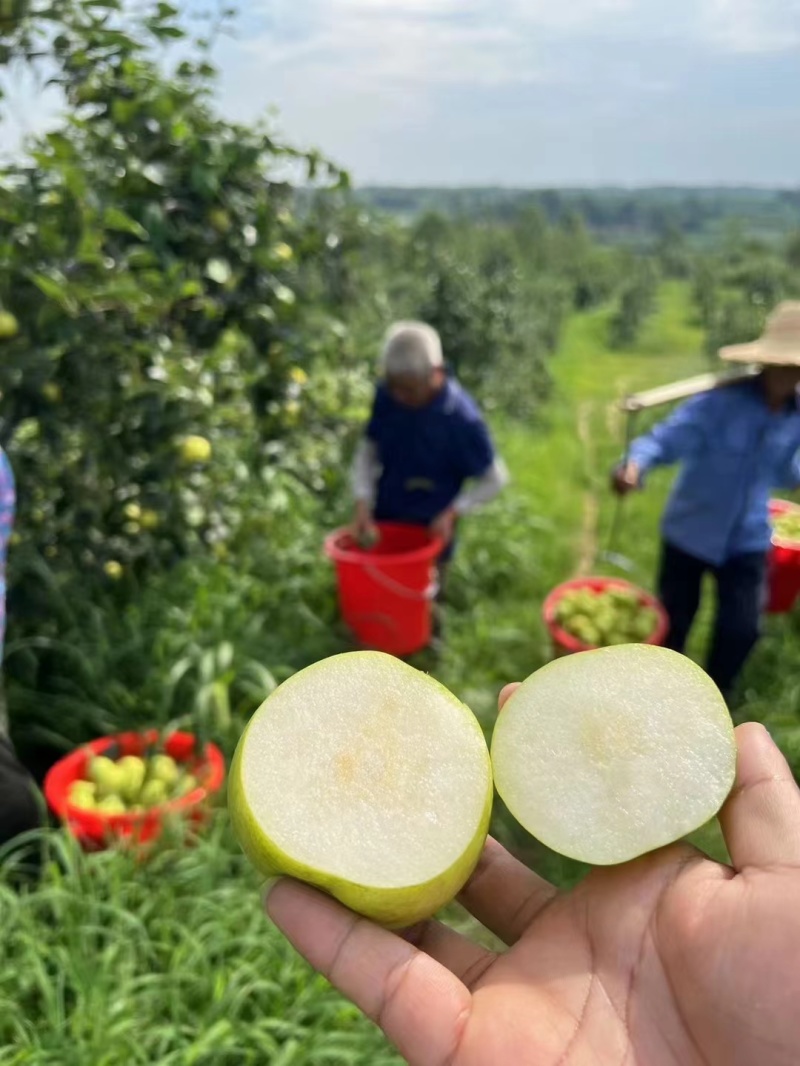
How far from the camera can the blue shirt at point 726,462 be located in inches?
99.7

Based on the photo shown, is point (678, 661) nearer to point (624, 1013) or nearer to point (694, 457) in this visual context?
point (624, 1013)

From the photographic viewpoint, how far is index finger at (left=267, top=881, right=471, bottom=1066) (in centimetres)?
90

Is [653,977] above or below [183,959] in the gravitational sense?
above

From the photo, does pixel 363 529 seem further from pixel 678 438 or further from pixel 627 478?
pixel 678 438

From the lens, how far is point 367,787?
971 millimetres

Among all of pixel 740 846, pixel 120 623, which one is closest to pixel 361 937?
pixel 740 846

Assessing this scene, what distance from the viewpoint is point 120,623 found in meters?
2.56

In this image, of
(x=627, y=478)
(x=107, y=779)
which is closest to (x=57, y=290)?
(x=107, y=779)

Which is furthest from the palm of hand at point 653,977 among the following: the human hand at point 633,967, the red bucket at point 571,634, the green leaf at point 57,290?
the red bucket at point 571,634

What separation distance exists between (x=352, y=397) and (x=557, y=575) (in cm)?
144

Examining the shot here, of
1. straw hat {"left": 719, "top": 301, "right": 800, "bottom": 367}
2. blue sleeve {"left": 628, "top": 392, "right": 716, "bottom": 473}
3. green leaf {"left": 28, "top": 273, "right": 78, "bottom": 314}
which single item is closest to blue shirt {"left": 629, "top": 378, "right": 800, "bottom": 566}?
blue sleeve {"left": 628, "top": 392, "right": 716, "bottom": 473}

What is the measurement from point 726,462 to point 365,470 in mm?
1289

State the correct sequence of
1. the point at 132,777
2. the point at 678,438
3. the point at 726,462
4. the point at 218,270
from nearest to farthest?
the point at 132,777, the point at 218,270, the point at 726,462, the point at 678,438

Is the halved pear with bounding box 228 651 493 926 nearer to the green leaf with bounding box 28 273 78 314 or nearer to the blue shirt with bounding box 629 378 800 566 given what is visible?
the green leaf with bounding box 28 273 78 314
